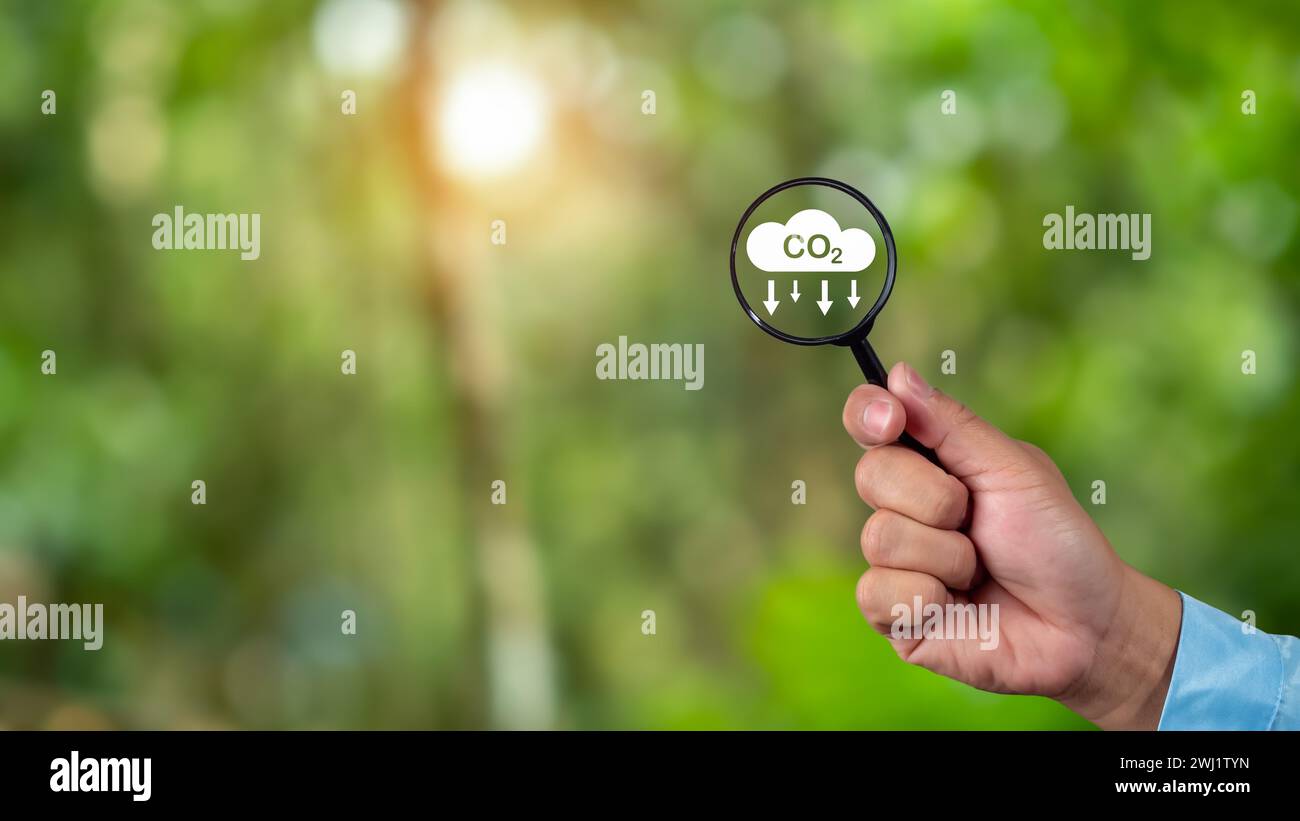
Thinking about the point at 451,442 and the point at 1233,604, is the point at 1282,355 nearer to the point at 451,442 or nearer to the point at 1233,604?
the point at 1233,604

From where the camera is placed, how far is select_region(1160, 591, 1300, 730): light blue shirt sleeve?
45.3 inches

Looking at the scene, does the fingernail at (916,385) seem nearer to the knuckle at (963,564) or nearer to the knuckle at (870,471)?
the knuckle at (870,471)

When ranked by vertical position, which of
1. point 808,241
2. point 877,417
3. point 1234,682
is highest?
point 808,241

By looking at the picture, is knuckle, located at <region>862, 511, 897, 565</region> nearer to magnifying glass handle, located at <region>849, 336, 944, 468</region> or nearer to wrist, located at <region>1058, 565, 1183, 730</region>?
magnifying glass handle, located at <region>849, 336, 944, 468</region>

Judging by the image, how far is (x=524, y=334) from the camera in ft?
8.36

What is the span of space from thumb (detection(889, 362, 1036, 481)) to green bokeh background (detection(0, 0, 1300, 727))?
1.07m

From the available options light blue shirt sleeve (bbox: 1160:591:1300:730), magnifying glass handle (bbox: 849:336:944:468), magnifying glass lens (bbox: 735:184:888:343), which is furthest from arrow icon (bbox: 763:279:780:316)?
light blue shirt sleeve (bbox: 1160:591:1300:730)

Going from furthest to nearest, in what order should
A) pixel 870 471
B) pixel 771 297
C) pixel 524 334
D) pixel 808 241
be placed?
pixel 524 334 → pixel 771 297 → pixel 870 471 → pixel 808 241

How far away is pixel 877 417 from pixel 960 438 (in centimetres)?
15

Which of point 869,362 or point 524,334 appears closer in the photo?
point 869,362

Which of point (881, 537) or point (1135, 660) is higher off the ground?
point (881, 537)

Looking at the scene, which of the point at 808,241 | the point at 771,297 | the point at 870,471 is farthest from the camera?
the point at 771,297

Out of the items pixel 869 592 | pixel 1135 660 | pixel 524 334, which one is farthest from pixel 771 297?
pixel 524 334

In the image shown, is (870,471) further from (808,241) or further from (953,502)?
(808,241)
